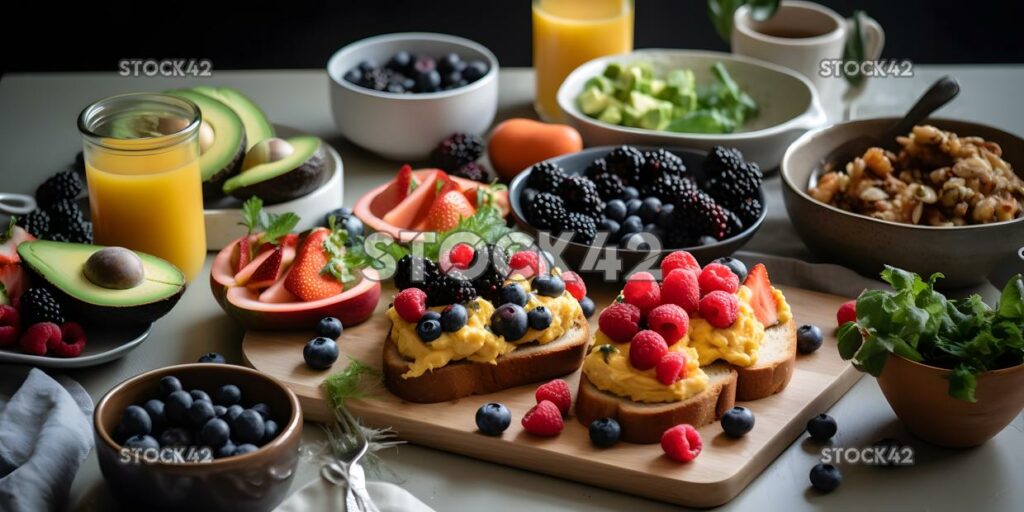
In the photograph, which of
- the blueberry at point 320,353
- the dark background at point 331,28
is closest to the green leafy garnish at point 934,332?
the blueberry at point 320,353

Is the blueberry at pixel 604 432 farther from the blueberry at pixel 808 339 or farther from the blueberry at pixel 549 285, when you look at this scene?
the blueberry at pixel 808 339

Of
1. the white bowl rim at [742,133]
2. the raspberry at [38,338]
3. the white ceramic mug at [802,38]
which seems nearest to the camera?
the raspberry at [38,338]

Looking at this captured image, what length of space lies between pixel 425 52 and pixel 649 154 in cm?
84

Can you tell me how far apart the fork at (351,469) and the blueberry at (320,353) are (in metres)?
0.13

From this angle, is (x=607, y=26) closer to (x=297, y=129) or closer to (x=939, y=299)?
(x=297, y=129)

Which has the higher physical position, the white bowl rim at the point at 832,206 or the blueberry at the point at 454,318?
the blueberry at the point at 454,318

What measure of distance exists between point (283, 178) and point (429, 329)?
0.73 m

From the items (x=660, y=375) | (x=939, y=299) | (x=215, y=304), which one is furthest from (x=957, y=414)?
(x=215, y=304)

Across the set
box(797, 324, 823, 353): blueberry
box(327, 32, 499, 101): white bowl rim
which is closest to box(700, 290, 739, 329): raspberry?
box(797, 324, 823, 353): blueberry

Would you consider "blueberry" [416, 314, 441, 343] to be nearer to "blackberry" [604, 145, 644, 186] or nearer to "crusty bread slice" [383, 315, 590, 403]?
"crusty bread slice" [383, 315, 590, 403]

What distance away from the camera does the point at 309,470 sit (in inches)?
75.5

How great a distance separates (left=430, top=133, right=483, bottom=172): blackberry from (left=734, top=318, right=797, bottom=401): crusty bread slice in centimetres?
105

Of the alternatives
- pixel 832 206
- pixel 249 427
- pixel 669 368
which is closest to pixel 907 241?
pixel 832 206

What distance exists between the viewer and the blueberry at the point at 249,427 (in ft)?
5.75
